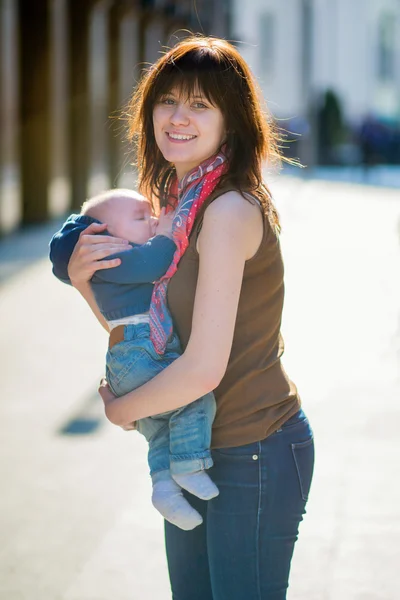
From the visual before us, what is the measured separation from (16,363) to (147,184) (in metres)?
5.08

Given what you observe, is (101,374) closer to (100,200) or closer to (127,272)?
(100,200)

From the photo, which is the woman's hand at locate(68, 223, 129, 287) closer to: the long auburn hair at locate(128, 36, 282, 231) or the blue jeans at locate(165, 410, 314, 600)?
the long auburn hair at locate(128, 36, 282, 231)

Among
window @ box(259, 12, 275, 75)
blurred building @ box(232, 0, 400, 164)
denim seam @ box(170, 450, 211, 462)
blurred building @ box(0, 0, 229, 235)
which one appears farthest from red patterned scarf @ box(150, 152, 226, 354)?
window @ box(259, 12, 275, 75)

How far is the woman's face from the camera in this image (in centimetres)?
235

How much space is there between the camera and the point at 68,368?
743 cm

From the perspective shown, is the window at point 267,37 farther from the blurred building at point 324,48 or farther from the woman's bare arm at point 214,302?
the woman's bare arm at point 214,302

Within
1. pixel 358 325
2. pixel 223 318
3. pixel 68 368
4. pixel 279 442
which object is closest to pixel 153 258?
pixel 223 318

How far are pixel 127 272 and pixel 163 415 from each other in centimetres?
34

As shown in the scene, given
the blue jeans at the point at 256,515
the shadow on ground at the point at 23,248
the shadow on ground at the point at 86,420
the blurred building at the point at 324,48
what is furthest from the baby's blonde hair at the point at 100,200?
the blurred building at the point at 324,48

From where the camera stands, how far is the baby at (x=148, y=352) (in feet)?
7.61

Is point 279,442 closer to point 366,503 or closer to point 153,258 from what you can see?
point 153,258

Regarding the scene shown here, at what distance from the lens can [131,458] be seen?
217 inches

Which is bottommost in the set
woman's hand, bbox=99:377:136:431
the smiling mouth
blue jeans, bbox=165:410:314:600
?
blue jeans, bbox=165:410:314:600

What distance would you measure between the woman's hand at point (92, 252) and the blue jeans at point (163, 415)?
0.53 ft
